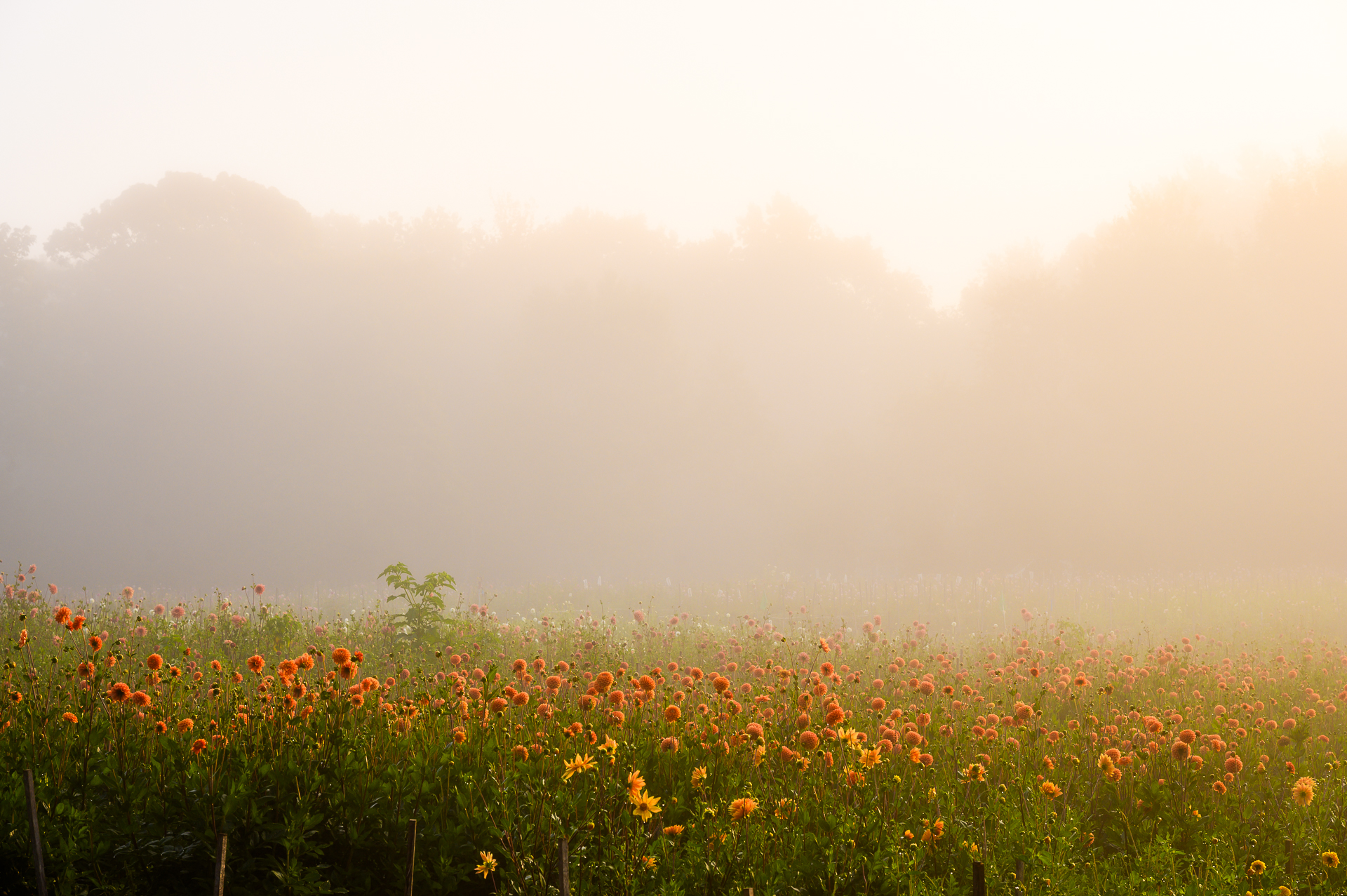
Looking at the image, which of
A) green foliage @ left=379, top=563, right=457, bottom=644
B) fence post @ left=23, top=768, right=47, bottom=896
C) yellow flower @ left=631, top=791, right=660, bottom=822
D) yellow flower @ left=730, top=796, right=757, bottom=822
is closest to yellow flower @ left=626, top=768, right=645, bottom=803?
yellow flower @ left=631, top=791, right=660, bottom=822

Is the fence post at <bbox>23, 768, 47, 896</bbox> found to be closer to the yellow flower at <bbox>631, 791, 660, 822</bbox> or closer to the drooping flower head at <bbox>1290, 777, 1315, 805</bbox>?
the yellow flower at <bbox>631, 791, 660, 822</bbox>

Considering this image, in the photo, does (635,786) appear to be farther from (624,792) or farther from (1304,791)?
(1304,791)

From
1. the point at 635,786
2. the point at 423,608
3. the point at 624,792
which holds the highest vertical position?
the point at 635,786

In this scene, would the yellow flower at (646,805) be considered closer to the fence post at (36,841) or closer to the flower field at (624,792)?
the flower field at (624,792)

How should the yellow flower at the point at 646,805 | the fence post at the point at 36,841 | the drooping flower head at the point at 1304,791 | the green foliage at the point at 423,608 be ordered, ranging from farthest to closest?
the green foliage at the point at 423,608, the drooping flower head at the point at 1304,791, the yellow flower at the point at 646,805, the fence post at the point at 36,841

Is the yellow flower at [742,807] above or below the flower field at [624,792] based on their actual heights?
above

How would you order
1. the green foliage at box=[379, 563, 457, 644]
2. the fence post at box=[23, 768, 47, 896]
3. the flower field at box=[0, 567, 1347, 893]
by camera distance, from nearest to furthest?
the fence post at box=[23, 768, 47, 896] → the flower field at box=[0, 567, 1347, 893] → the green foliage at box=[379, 563, 457, 644]

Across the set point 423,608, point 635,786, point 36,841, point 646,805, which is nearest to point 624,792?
point 646,805

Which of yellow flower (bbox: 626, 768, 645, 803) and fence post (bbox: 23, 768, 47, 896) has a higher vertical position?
yellow flower (bbox: 626, 768, 645, 803)

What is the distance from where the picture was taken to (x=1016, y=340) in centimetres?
3083

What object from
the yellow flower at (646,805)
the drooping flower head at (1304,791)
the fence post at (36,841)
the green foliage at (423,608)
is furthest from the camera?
the green foliage at (423,608)

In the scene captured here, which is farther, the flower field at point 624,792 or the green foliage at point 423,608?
the green foliage at point 423,608

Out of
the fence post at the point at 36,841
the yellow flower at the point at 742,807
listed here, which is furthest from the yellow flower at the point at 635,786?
the fence post at the point at 36,841

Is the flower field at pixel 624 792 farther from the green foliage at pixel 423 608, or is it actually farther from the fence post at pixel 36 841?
the green foliage at pixel 423 608
